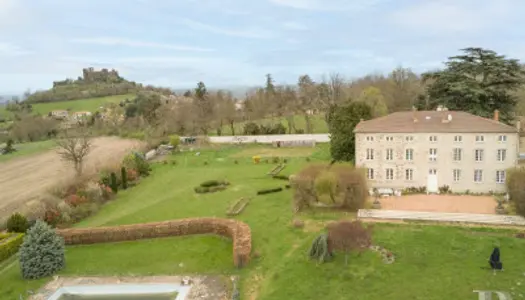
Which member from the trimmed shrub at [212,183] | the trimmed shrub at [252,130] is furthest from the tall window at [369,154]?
the trimmed shrub at [252,130]

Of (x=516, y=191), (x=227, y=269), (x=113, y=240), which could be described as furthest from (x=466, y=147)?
(x=113, y=240)

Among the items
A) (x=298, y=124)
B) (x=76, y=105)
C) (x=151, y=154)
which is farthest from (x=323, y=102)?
(x=76, y=105)

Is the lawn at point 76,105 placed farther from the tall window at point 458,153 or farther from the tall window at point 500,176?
the tall window at point 500,176

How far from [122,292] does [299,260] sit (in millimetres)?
8894

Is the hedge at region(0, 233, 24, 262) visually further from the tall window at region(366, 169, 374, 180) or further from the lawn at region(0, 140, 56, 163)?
the lawn at region(0, 140, 56, 163)

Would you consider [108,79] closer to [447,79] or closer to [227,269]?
[447,79]

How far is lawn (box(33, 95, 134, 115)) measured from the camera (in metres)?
109

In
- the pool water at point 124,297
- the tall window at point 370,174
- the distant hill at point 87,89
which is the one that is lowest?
the pool water at point 124,297

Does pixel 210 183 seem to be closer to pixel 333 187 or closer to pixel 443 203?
pixel 333 187

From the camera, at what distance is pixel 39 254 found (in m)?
22.5

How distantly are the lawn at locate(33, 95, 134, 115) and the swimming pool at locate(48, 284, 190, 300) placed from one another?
310 ft

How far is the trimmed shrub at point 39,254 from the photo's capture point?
22328mm

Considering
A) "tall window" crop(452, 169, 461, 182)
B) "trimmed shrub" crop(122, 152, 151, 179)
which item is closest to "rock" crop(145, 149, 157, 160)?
"trimmed shrub" crop(122, 152, 151, 179)

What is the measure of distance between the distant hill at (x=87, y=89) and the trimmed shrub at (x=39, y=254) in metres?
108
